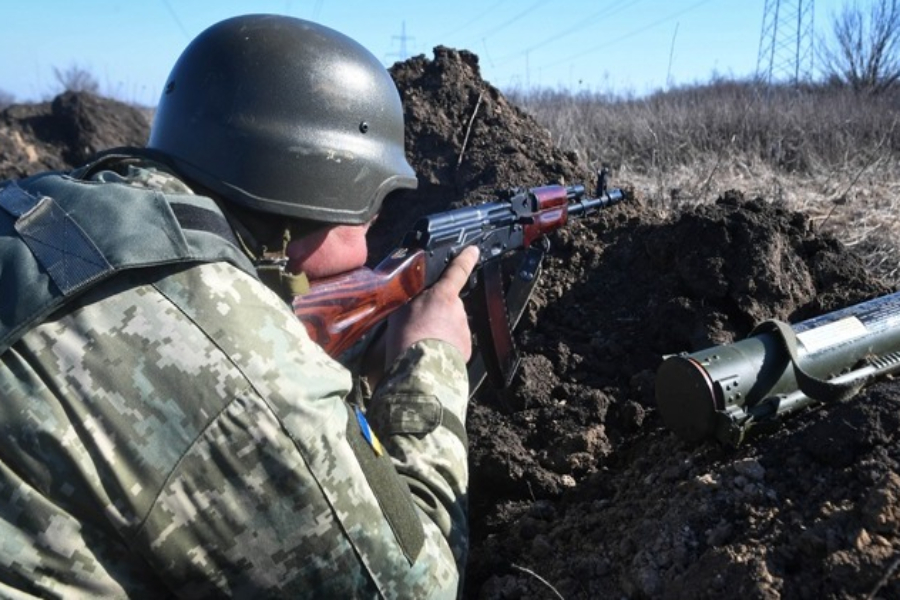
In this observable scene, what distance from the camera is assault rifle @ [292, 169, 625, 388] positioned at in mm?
2846

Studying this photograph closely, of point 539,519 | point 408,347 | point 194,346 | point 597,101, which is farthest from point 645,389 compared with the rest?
point 597,101

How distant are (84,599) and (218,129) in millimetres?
1324

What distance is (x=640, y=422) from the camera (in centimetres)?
357

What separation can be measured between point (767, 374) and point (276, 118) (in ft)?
5.69

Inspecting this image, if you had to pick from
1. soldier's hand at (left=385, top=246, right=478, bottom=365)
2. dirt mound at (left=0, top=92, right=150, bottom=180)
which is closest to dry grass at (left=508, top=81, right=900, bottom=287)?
soldier's hand at (left=385, top=246, right=478, bottom=365)

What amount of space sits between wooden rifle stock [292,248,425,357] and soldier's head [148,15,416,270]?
0.24 metres

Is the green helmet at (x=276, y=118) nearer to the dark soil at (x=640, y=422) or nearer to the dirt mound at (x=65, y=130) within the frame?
the dark soil at (x=640, y=422)

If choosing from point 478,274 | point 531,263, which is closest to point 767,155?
point 531,263

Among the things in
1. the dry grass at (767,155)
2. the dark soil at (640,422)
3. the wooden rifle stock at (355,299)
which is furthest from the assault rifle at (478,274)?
the dry grass at (767,155)

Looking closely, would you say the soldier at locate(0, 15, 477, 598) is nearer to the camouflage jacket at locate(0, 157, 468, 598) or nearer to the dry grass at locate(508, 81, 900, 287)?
the camouflage jacket at locate(0, 157, 468, 598)

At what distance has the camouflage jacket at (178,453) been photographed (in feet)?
5.91

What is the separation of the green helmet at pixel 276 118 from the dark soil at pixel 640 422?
128 cm

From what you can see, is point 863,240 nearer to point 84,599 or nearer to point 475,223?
point 475,223

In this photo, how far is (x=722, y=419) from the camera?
2.65 m
